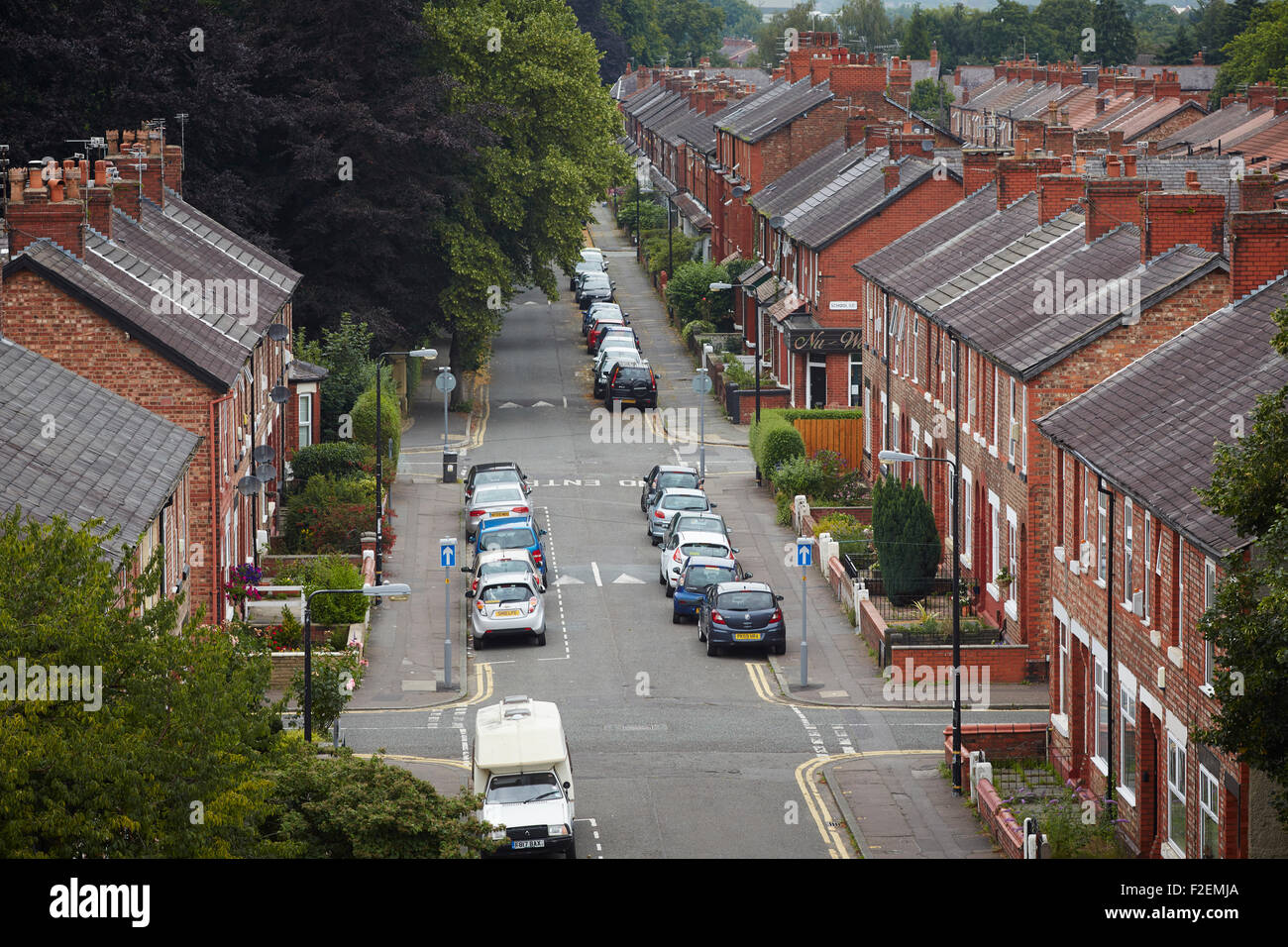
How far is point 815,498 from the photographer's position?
163ft

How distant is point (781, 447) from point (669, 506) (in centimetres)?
605

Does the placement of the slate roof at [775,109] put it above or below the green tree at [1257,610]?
above

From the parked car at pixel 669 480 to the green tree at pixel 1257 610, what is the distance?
32.1 metres

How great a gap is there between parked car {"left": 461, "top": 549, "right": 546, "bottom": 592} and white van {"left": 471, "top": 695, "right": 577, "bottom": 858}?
41.7 feet

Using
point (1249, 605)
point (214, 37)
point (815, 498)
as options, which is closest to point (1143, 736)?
point (1249, 605)

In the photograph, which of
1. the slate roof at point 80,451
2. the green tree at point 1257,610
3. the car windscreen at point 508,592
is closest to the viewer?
the green tree at point 1257,610

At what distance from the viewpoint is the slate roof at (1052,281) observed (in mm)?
33062

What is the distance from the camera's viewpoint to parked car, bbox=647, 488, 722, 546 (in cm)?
4659

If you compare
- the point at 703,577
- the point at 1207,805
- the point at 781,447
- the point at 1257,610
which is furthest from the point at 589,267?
the point at 1257,610

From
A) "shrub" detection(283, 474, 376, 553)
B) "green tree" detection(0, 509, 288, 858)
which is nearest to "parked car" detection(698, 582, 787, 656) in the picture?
"shrub" detection(283, 474, 376, 553)

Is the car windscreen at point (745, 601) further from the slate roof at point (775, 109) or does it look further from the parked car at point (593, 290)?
the parked car at point (593, 290)

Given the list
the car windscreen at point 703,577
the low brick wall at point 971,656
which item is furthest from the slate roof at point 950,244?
the low brick wall at point 971,656

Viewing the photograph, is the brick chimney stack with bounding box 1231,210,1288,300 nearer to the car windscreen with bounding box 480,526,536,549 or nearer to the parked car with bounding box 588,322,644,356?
the car windscreen with bounding box 480,526,536,549

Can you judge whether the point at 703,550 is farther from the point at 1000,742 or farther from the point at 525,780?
the point at 525,780
